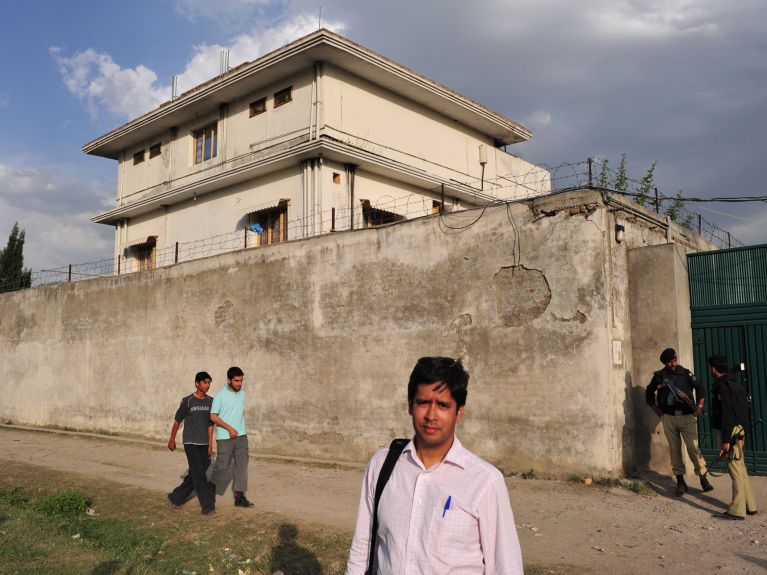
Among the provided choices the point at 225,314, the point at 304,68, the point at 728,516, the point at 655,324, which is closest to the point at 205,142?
the point at 304,68

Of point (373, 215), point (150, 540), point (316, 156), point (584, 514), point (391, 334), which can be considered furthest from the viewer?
point (373, 215)

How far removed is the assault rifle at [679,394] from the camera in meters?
8.08

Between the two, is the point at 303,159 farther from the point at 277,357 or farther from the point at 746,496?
the point at 746,496

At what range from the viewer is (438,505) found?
252 cm

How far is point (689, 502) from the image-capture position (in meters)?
7.98

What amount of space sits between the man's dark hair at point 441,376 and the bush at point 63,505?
7015 millimetres

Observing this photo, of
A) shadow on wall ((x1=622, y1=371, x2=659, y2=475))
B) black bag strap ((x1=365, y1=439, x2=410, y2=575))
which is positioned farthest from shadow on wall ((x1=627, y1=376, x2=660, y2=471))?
black bag strap ((x1=365, y1=439, x2=410, y2=575))

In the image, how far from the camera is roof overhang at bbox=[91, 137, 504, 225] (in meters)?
17.0

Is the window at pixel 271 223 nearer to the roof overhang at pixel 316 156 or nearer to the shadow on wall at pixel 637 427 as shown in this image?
the roof overhang at pixel 316 156

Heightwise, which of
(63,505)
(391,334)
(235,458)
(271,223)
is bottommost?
(63,505)

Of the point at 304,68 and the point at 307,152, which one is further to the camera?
the point at 304,68

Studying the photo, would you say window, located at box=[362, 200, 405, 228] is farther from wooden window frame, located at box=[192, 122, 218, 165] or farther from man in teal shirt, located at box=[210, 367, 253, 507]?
man in teal shirt, located at box=[210, 367, 253, 507]

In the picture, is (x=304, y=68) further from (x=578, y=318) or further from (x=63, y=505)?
(x=63, y=505)

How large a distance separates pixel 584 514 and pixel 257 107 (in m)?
15.5
